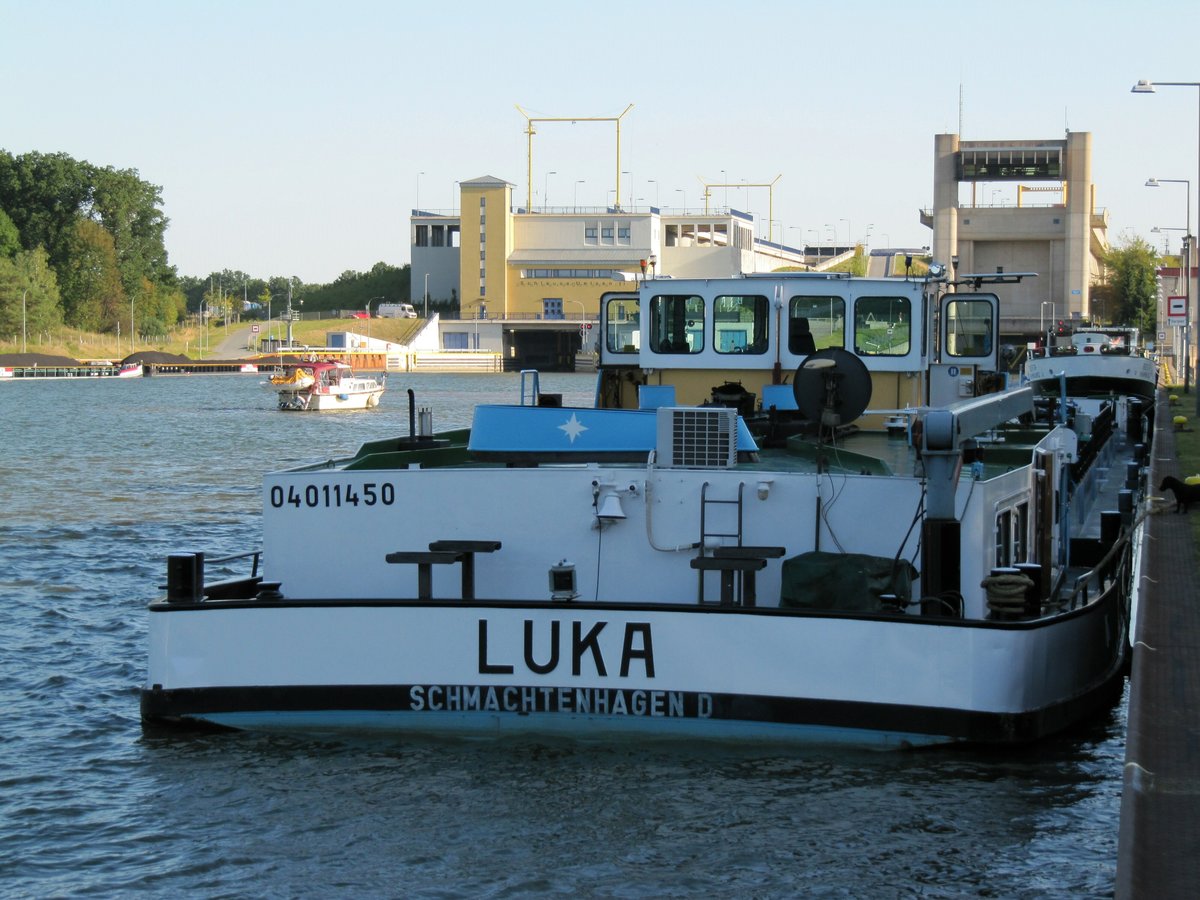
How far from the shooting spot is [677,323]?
16.8 metres

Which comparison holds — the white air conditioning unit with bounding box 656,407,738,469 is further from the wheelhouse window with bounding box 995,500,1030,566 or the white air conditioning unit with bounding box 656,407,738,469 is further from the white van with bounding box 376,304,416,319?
the white van with bounding box 376,304,416,319

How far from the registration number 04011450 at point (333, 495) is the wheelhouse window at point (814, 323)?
5825mm

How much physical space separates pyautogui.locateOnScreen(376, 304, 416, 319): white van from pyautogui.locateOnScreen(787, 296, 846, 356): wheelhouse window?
16822 cm

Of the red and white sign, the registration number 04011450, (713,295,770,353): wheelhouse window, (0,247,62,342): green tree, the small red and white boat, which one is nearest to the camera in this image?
the registration number 04011450

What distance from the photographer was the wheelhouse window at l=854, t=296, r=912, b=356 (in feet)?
53.7

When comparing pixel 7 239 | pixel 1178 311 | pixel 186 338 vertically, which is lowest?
pixel 1178 311

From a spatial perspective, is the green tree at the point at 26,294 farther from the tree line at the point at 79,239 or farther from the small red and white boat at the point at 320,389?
the small red and white boat at the point at 320,389

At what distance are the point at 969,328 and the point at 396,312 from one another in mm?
170564

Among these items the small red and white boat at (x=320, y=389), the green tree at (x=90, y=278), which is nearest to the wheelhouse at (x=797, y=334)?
the small red and white boat at (x=320, y=389)

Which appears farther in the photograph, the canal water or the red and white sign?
the red and white sign

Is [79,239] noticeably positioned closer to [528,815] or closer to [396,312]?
[396,312]

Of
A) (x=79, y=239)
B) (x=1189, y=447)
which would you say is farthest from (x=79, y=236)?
(x=1189, y=447)

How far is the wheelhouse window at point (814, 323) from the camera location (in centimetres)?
1634

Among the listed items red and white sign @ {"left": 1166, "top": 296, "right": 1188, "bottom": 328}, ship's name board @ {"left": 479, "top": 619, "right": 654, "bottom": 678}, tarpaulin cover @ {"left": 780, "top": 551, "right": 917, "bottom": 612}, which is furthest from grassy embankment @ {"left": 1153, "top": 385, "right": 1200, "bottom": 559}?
ship's name board @ {"left": 479, "top": 619, "right": 654, "bottom": 678}
